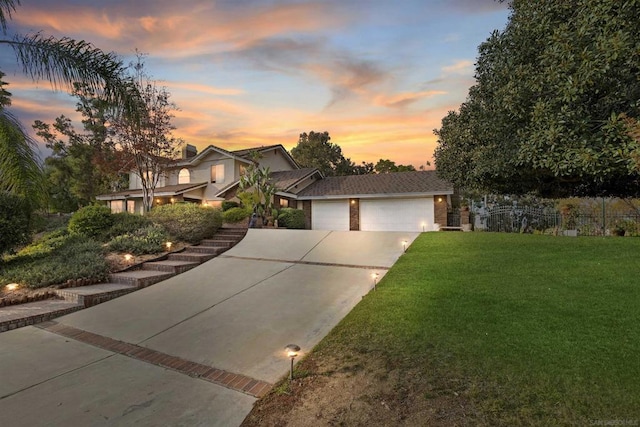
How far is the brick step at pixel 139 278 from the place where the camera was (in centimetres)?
770

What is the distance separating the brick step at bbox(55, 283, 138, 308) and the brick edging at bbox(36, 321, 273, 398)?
1004mm

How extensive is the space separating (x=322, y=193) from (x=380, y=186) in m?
3.69

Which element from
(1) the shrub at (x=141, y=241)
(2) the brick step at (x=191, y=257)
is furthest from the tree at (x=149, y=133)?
(2) the brick step at (x=191, y=257)

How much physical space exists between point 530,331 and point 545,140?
92.4 inches

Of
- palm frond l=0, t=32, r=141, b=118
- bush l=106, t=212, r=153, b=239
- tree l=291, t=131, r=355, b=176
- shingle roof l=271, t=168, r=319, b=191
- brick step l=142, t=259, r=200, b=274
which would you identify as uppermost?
tree l=291, t=131, r=355, b=176

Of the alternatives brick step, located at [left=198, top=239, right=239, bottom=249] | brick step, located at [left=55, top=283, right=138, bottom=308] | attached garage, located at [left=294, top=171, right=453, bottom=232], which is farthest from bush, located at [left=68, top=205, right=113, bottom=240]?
attached garage, located at [left=294, top=171, right=453, bottom=232]

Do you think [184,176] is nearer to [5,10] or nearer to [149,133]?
[149,133]

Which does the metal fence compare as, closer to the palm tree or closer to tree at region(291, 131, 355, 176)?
the palm tree

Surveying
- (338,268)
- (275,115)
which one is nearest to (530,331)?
(338,268)

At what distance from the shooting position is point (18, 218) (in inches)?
318

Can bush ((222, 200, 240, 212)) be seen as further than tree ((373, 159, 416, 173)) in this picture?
No

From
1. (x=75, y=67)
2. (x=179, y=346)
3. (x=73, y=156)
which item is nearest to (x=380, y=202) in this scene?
(x=75, y=67)

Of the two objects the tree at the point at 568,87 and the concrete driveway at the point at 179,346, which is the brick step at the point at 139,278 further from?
the tree at the point at 568,87

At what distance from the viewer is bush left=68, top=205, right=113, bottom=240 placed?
34.9 ft
